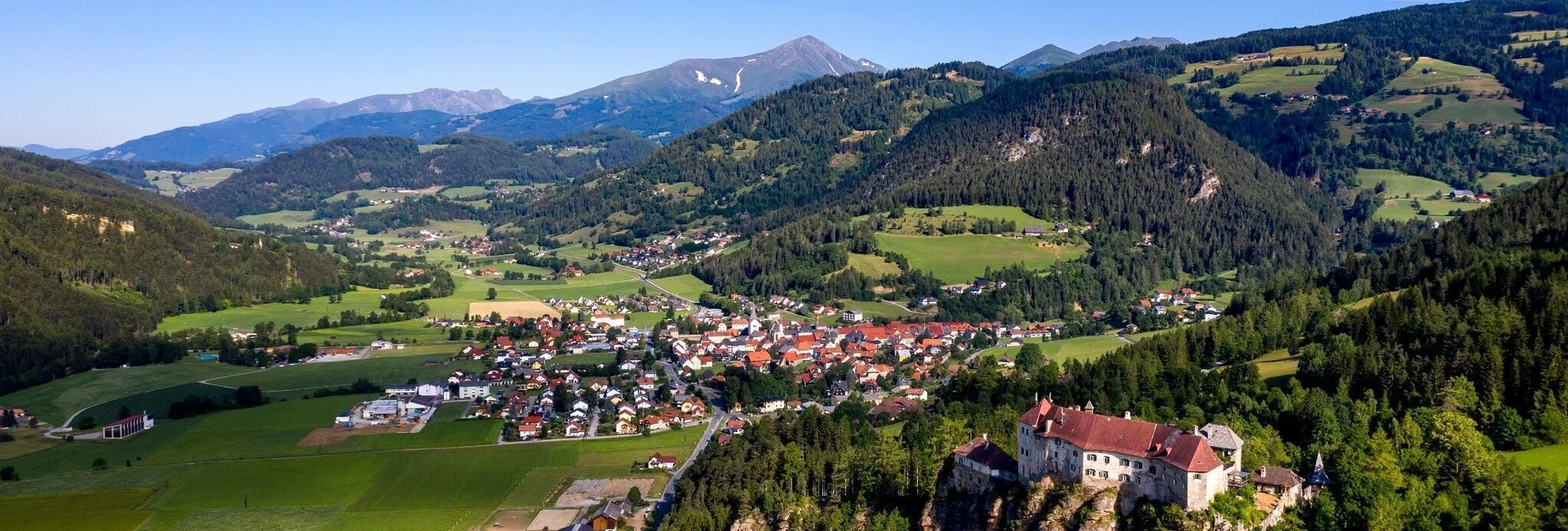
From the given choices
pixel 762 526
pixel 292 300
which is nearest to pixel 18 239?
pixel 292 300

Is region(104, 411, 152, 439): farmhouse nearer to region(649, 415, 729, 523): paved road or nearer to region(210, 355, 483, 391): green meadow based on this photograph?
region(210, 355, 483, 391): green meadow

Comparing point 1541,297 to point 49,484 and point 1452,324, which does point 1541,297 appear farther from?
point 49,484

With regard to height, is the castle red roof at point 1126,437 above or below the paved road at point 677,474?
above

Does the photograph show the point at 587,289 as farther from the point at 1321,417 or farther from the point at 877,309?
the point at 1321,417

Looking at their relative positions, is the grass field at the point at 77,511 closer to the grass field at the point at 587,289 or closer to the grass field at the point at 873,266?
the grass field at the point at 587,289

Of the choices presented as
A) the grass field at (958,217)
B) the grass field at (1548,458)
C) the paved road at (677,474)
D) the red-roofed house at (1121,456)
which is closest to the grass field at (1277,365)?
the grass field at (1548,458)

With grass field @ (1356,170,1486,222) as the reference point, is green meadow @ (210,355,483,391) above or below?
above

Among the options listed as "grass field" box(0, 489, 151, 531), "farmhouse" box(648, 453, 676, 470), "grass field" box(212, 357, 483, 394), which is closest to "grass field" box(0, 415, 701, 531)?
"grass field" box(0, 489, 151, 531)
